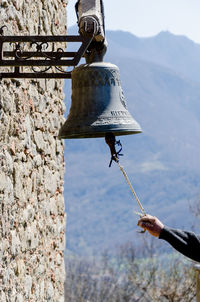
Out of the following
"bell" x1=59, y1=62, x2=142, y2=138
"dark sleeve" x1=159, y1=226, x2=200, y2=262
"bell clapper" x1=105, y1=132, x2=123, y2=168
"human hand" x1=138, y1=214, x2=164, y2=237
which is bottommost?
"dark sleeve" x1=159, y1=226, x2=200, y2=262

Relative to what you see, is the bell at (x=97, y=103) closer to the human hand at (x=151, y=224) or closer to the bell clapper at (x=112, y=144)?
the bell clapper at (x=112, y=144)

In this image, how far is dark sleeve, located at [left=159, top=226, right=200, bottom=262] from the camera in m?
3.57

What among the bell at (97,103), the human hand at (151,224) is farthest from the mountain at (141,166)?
the human hand at (151,224)

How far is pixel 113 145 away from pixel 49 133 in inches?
67.1

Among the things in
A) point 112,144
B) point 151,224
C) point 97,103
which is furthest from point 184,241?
point 97,103

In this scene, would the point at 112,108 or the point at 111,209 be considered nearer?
the point at 112,108

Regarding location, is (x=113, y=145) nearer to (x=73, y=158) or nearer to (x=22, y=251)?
(x=22, y=251)

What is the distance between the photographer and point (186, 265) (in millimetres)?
17000

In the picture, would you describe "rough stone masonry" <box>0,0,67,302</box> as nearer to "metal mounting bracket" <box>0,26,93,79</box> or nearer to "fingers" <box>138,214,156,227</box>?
"metal mounting bracket" <box>0,26,93,79</box>

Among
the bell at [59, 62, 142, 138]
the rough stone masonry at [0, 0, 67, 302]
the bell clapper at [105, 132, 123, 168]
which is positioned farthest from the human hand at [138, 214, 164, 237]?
the rough stone masonry at [0, 0, 67, 302]

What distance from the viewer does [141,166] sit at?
412ft

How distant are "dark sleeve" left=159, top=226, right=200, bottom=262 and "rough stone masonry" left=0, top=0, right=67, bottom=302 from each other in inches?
45.3

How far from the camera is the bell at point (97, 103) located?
11.9 ft

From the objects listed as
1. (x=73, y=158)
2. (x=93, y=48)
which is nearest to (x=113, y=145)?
(x=93, y=48)
